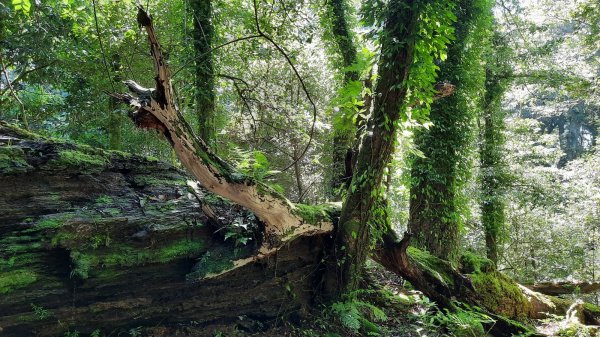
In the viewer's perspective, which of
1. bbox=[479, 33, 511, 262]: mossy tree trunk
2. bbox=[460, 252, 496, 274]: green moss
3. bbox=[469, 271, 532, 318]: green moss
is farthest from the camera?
bbox=[479, 33, 511, 262]: mossy tree trunk

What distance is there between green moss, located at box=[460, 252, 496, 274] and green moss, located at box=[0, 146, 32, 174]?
6649 mm

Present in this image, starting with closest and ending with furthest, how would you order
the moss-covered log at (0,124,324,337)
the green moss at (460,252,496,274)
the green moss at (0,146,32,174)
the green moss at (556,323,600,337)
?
the moss-covered log at (0,124,324,337) < the green moss at (0,146,32,174) < the green moss at (556,323,600,337) < the green moss at (460,252,496,274)

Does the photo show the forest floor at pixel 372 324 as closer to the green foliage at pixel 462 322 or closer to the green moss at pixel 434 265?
the green foliage at pixel 462 322

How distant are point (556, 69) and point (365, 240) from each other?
10611mm

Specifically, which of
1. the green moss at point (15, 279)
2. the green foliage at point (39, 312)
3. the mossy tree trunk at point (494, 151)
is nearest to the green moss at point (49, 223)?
the green moss at point (15, 279)

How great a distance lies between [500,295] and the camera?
19.8ft

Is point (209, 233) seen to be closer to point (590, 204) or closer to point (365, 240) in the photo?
point (365, 240)

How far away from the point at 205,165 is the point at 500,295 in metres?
5.24

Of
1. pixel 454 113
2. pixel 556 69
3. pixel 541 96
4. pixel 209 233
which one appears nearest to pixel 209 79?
pixel 209 233

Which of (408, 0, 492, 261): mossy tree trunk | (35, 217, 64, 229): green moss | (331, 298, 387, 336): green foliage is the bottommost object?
(331, 298, 387, 336): green foliage

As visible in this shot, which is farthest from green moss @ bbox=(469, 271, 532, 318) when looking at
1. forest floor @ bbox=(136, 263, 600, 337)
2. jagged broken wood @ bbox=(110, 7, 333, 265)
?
jagged broken wood @ bbox=(110, 7, 333, 265)

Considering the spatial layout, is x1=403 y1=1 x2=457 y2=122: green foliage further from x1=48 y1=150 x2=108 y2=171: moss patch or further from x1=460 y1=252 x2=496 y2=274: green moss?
x1=48 y1=150 x2=108 y2=171: moss patch

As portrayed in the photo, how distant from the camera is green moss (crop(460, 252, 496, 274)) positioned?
6.38 metres

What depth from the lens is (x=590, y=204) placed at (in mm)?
13898
